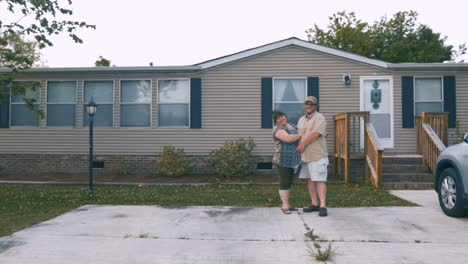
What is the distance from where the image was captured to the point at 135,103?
12.4 m

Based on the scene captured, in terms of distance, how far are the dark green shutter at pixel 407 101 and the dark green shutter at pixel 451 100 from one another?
0.89 m

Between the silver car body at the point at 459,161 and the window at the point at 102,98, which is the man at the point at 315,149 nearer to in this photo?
the silver car body at the point at 459,161

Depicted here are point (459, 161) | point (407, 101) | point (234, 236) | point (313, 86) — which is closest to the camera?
point (234, 236)

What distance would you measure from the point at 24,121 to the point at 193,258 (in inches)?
407

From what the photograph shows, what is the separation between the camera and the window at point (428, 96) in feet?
38.4

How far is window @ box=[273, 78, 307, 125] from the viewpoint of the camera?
11.9m

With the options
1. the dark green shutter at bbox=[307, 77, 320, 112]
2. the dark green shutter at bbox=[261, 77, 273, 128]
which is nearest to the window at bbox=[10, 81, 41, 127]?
the dark green shutter at bbox=[261, 77, 273, 128]

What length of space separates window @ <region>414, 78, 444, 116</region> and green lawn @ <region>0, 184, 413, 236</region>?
361 centimetres

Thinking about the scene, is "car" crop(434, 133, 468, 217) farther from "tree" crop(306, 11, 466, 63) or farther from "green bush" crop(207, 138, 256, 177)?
"tree" crop(306, 11, 466, 63)

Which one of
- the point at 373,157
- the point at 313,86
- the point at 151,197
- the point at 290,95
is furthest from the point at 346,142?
the point at 151,197

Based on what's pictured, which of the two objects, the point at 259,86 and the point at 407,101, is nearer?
the point at 407,101

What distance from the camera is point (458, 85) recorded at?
457 inches

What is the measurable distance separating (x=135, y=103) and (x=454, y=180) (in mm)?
8805

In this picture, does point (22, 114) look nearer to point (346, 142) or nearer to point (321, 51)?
point (321, 51)
